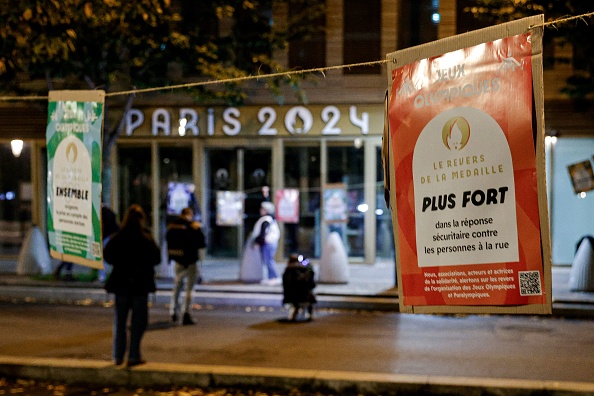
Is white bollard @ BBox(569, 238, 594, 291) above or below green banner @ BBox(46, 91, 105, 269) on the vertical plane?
below

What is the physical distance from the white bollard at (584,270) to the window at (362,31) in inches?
261

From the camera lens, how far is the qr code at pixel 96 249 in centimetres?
685

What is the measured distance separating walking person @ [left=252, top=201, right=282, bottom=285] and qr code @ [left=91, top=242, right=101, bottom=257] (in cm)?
778

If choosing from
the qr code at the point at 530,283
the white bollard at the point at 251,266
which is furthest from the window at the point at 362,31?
the qr code at the point at 530,283

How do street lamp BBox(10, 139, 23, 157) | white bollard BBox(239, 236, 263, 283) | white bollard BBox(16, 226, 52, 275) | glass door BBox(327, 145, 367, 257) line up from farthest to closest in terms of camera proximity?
glass door BBox(327, 145, 367, 257), street lamp BBox(10, 139, 23, 157), white bollard BBox(16, 226, 52, 275), white bollard BBox(239, 236, 263, 283)

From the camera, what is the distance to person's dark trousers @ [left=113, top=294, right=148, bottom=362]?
26.3ft

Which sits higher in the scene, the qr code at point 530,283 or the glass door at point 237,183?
the glass door at point 237,183

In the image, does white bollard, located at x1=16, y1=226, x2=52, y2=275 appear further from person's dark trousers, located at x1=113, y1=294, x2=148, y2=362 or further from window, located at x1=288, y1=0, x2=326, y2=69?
person's dark trousers, located at x1=113, y1=294, x2=148, y2=362

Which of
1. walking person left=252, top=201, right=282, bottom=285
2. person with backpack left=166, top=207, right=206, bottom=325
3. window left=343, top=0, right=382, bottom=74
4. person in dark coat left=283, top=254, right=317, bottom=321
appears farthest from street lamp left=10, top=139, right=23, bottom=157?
person in dark coat left=283, top=254, right=317, bottom=321

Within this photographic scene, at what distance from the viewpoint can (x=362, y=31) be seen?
57.1 feet

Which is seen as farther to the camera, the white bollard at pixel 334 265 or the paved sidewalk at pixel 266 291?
the white bollard at pixel 334 265

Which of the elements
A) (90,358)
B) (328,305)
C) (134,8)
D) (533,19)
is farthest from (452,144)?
(328,305)

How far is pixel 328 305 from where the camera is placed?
42.2ft

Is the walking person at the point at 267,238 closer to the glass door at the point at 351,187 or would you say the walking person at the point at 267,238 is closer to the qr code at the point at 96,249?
the glass door at the point at 351,187
